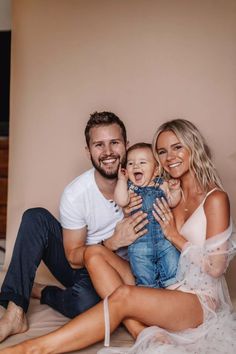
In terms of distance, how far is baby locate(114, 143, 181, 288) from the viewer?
196 cm

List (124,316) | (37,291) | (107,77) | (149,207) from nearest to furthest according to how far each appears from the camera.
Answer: (124,316) < (149,207) < (37,291) < (107,77)

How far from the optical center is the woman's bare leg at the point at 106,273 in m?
1.85

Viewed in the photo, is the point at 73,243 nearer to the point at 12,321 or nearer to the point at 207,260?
the point at 12,321

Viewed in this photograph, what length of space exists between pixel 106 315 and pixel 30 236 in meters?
0.54

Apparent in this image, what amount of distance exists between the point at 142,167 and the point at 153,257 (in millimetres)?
362

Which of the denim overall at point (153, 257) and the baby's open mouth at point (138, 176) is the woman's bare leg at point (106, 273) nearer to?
the denim overall at point (153, 257)

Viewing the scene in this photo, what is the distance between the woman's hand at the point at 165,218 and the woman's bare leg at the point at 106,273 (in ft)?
0.80

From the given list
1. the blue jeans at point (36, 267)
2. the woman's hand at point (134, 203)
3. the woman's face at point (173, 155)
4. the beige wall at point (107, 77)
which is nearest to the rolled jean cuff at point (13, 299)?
the blue jeans at point (36, 267)

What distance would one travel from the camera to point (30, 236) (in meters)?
2.10

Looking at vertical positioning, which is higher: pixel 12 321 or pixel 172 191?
pixel 172 191

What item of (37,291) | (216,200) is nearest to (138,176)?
(216,200)

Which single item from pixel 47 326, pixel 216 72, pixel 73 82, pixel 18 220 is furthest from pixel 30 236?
pixel 216 72

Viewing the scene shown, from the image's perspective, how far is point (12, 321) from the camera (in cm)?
197

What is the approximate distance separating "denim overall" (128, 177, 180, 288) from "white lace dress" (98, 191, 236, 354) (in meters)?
0.07
